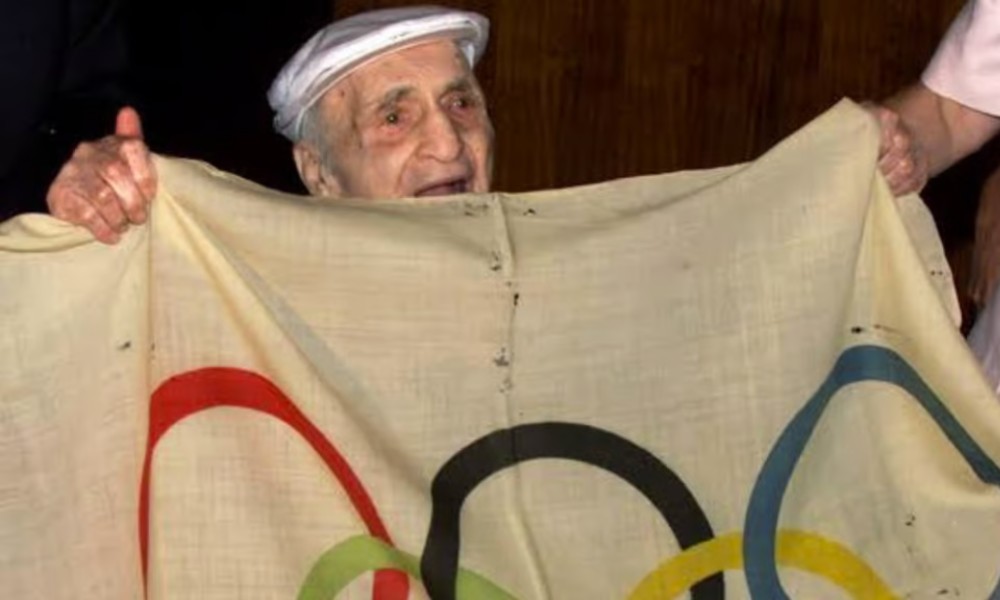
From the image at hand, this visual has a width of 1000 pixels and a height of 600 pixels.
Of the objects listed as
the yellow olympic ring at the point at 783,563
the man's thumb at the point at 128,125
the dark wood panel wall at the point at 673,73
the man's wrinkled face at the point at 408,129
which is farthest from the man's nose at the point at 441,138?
the dark wood panel wall at the point at 673,73

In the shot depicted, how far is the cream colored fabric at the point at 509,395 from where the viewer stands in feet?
9.78

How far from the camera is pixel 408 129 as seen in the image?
3436mm

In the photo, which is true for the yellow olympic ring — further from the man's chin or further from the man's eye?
the man's eye

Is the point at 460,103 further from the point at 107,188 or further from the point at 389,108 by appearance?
the point at 107,188

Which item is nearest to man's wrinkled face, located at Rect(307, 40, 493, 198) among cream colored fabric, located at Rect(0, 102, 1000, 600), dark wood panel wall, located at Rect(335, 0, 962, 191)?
cream colored fabric, located at Rect(0, 102, 1000, 600)

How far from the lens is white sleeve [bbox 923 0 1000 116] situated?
331cm

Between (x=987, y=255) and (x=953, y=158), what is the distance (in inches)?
18.5

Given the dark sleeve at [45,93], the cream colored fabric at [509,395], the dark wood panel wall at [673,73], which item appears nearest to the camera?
the cream colored fabric at [509,395]

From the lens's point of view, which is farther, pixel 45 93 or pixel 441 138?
pixel 45 93

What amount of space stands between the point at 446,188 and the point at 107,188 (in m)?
0.50

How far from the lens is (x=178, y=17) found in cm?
435

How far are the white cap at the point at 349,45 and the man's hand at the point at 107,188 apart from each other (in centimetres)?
46

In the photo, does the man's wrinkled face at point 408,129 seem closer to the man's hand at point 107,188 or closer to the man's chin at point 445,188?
the man's chin at point 445,188

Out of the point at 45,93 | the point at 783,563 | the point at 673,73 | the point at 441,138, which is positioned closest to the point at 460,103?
the point at 441,138
